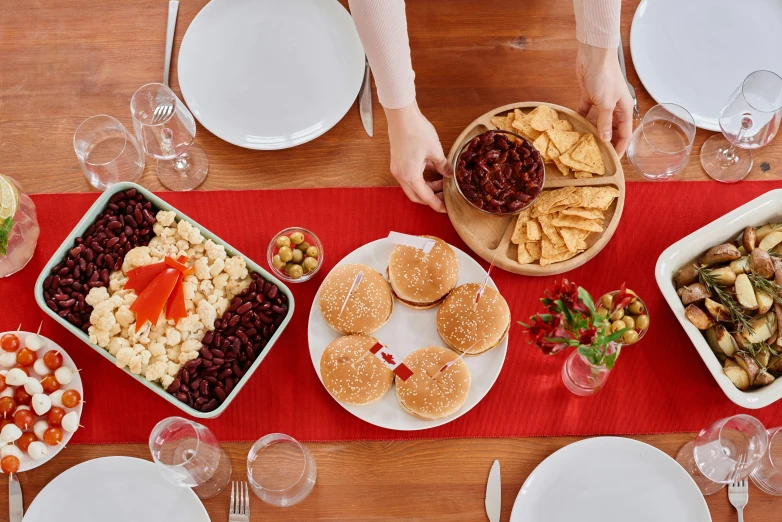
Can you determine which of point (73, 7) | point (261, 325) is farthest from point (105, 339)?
point (73, 7)

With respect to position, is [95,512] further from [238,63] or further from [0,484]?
[238,63]

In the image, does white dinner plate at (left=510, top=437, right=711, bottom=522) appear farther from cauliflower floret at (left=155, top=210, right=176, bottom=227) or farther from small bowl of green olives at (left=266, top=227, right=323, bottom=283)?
cauliflower floret at (left=155, top=210, right=176, bottom=227)

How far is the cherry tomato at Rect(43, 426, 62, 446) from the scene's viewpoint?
1940 millimetres

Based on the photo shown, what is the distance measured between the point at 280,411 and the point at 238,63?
124 cm

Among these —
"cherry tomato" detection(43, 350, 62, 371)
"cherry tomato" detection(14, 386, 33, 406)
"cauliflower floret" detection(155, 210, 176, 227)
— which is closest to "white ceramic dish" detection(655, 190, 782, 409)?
"cauliflower floret" detection(155, 210, 176, 227)

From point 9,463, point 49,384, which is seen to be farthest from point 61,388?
point 9,463

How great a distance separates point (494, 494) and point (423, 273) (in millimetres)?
709

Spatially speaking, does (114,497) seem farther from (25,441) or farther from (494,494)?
(494,494)

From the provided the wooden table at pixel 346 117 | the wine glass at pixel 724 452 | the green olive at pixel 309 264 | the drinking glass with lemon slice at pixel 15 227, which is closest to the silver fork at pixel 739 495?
the wine glass at pixel 724 452

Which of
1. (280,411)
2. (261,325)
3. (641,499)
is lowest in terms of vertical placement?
(280,411)

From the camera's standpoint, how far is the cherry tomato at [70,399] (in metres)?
1.99

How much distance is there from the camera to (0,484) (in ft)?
6.54

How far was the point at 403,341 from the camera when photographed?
2086mm

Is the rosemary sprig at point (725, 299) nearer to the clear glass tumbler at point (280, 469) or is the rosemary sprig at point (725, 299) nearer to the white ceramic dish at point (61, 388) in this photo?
the clear glass tumbler at point (280, 469)
